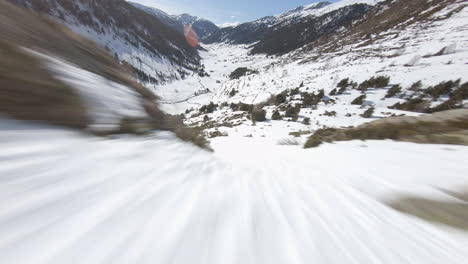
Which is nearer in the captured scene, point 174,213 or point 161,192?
point 174,213

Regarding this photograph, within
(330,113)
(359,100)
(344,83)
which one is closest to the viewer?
(330,113)

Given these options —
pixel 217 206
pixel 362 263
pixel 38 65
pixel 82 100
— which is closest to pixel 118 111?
pixel 82 100

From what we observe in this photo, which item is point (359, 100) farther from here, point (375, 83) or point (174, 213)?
point (174, 213)

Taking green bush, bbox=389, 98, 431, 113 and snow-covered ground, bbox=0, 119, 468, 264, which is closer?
snow-covered ground, bbox=0, 119, 468, 264

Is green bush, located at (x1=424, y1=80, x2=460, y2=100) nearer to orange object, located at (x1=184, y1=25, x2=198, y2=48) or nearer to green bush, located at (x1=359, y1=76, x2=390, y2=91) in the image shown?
green bush, located at (x1=359, y1=76, x2=390, y2=91)

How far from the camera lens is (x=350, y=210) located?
4.64 feet

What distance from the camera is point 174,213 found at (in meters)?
0.99

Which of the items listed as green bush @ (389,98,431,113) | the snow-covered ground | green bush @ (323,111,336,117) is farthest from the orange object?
the snow-covered ground

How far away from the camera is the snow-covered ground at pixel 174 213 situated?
696 mm

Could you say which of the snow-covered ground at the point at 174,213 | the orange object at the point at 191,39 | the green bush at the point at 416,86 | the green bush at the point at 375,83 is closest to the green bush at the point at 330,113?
the green bush at the point at 416,86

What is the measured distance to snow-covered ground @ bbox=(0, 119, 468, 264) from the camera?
2.28ft

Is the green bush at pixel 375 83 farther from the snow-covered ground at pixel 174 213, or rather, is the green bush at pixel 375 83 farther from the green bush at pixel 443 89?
the snow-covered ground at pixel 174 213

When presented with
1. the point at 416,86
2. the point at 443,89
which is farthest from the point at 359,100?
the point at 443,89

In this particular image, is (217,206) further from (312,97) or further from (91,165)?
(312,97)
